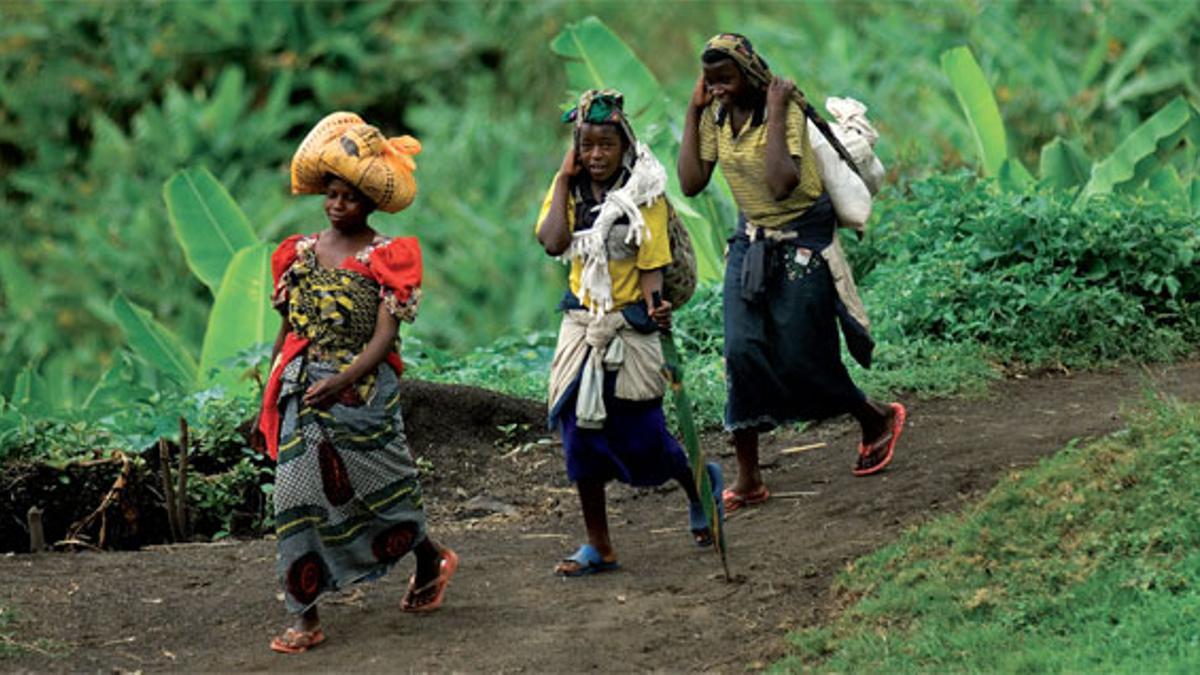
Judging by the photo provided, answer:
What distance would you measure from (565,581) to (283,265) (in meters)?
1.39

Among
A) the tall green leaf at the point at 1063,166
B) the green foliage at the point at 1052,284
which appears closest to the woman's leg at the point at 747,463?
the green foliage at the point at 1052,284

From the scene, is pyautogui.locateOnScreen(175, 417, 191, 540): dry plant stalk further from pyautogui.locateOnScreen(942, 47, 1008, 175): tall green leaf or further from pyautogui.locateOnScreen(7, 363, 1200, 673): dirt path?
pyautogui.locateOnScreen(942, 47, 1008, 175): tall green leaf

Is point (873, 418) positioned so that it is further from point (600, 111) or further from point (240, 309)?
point (240, 309)

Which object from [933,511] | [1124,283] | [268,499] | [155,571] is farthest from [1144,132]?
[155,571]

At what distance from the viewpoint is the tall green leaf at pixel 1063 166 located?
10.2m

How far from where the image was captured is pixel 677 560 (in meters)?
6.52

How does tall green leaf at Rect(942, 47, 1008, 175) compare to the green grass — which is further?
tall green leaf at Rect(942, 47, 1008, 175)

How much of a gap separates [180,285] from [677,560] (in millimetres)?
7845

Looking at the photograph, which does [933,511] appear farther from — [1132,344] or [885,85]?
[885,85]

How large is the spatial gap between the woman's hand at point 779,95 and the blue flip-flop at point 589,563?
1.60 meters

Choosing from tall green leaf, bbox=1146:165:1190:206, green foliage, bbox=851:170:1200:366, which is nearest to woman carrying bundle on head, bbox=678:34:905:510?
green foliage, bbox=851:170:1200:366

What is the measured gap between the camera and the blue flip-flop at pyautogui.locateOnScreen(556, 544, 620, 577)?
638 cm

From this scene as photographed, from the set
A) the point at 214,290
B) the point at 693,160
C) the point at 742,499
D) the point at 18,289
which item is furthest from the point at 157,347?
the point at 18,289

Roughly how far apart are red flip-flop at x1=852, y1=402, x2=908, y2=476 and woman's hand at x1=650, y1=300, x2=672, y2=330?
4.34 ft
